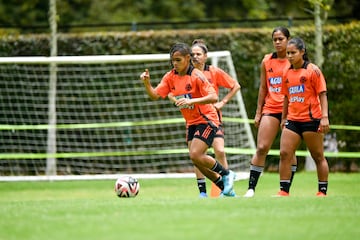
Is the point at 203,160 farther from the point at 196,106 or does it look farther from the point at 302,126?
the point at 302,126

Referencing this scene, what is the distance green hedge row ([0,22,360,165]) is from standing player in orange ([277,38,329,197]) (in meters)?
6.90

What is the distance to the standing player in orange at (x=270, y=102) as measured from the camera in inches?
460

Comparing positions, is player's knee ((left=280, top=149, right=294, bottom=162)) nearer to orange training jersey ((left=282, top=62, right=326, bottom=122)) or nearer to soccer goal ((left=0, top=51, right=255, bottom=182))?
orange training jersey ((left=282, top=62, right=326, bottom=122))

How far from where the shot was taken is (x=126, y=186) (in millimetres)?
11750

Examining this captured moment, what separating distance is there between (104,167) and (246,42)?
12.6 ft

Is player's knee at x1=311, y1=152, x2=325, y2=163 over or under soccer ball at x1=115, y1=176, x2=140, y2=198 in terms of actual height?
over

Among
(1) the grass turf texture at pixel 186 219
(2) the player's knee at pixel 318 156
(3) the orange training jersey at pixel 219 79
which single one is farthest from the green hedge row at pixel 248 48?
(1) the grass turf texture at pixel 186 219

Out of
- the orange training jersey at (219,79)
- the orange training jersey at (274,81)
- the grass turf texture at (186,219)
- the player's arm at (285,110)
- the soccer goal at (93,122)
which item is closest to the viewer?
the grass turf texture at (186,219)

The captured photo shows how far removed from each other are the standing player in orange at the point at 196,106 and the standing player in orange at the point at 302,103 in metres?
0.90

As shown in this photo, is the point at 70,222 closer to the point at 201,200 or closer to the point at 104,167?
the point at 201,200

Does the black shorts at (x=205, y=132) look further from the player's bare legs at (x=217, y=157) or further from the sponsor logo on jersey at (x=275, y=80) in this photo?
the sponsor logo on jersey at (x=275, y=80)

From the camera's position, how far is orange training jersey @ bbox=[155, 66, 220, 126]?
1155 cm

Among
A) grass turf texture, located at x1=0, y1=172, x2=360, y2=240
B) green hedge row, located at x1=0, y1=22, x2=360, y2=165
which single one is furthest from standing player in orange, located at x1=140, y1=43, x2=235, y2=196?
green hedge row, located at x1=0, y1=22, x2=360, y2=165

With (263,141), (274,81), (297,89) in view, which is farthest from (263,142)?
(297,89)
